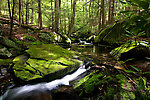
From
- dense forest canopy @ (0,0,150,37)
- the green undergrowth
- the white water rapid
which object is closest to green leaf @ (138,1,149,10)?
the green undergrowth

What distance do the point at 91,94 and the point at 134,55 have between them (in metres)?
3.38

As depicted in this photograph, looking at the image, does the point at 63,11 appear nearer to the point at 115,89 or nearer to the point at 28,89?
the point at 28,89

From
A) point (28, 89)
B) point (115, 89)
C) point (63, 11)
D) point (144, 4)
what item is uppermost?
point (63, 11)

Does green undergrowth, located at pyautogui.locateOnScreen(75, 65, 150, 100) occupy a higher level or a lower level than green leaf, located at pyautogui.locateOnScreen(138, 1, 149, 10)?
lower

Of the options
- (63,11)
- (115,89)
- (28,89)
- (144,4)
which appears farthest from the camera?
(63,11)

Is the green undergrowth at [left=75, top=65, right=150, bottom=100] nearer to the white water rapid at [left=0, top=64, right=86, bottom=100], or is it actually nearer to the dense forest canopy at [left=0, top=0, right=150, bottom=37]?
the white water rapid at [left=0, top=64, right=86, bottom=100]

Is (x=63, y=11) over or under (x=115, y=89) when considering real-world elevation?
over

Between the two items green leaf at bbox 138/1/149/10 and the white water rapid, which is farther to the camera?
the white water rapid

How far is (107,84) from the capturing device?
2887 millimetres

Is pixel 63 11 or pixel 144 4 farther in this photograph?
pixel 63 11

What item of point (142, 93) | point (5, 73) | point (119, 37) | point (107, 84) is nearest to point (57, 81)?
point (107, 84)

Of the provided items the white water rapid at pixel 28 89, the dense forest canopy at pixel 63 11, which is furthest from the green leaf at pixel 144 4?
the dense forest canopy at pixel 63 11

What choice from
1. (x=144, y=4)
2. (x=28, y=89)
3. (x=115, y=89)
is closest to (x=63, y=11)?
(x=28, y=89)

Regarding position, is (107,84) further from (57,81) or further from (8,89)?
(8,89)
